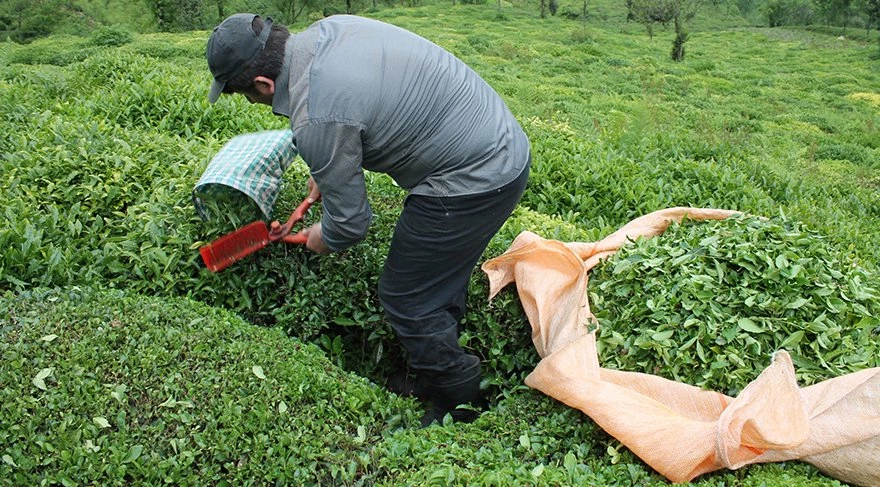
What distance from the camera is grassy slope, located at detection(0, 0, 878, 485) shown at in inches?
108

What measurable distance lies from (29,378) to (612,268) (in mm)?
2464

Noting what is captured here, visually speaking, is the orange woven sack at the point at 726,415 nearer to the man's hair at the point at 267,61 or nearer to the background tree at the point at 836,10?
the man's hair at the point at 267,61

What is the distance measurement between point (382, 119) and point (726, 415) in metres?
1.61

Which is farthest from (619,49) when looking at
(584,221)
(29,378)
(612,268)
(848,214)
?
(29,378)

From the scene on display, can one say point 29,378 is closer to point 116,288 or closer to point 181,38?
point 116,288

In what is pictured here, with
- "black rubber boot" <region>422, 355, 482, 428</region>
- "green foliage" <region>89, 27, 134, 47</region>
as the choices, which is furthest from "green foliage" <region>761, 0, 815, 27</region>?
"black rubber boot" <region>422, 355, 482, 428</region>

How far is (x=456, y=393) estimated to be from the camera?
3.40 meters

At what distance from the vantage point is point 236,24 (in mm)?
2742

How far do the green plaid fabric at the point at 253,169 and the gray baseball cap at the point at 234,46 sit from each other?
798 millimetres

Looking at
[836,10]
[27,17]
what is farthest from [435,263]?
[836,10]

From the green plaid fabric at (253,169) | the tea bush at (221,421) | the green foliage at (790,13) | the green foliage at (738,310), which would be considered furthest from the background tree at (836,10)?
the tea bush at (221,421)

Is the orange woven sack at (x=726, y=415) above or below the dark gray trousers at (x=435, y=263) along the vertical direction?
below

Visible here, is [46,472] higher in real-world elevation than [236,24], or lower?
lower

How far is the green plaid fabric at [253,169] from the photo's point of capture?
350cm
